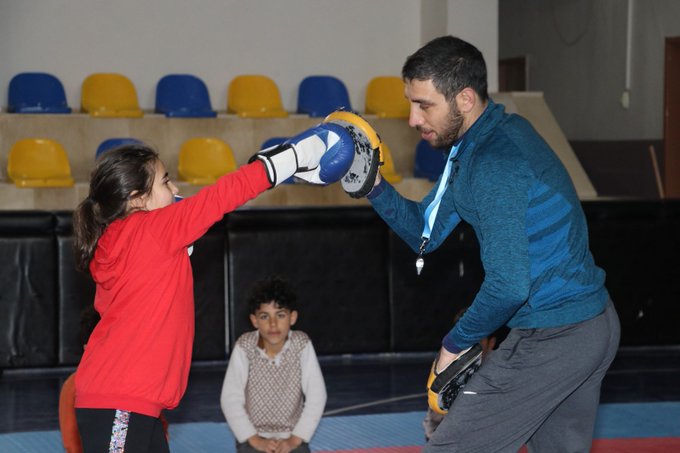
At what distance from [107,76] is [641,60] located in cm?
748

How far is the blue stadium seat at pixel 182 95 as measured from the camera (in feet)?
34.7

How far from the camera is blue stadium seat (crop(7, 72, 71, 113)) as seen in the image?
33.0 feet

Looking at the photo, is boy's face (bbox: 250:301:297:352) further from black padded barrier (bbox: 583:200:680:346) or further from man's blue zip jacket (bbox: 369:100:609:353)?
black padded barrier (bbox: 583:200:680:346)

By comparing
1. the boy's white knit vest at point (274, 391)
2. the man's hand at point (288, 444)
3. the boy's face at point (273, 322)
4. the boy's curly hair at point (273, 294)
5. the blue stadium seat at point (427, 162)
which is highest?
the blue stadium seat at point (427, 162)

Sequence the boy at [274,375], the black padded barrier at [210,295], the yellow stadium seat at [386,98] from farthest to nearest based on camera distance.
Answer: the yellow stadium seat at [386,98] < the black padded barrier at [210,295] < the boy at [274,375]

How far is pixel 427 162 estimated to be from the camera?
10445 millimetres

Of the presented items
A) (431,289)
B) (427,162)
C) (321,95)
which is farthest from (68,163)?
(431,289)

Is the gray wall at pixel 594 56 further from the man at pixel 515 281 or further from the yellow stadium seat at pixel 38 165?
the man at pixel 515 281

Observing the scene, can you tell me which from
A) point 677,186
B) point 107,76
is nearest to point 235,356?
point 107,76

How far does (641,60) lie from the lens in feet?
44.9

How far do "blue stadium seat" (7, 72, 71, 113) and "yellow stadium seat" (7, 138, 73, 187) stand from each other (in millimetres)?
756

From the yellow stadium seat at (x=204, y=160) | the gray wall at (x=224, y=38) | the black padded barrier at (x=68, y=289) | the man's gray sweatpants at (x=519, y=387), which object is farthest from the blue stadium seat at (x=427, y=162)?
the man's gray sweatpants at (x=519, y=387)

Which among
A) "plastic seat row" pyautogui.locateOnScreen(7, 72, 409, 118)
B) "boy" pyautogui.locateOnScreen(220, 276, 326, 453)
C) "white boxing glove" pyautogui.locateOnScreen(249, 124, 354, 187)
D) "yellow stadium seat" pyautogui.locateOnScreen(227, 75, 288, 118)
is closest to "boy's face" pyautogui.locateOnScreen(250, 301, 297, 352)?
"boy" pyautogui.locateOnScreen(220, 276, 326, 453)

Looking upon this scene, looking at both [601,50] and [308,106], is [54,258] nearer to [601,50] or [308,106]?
[308,106]
